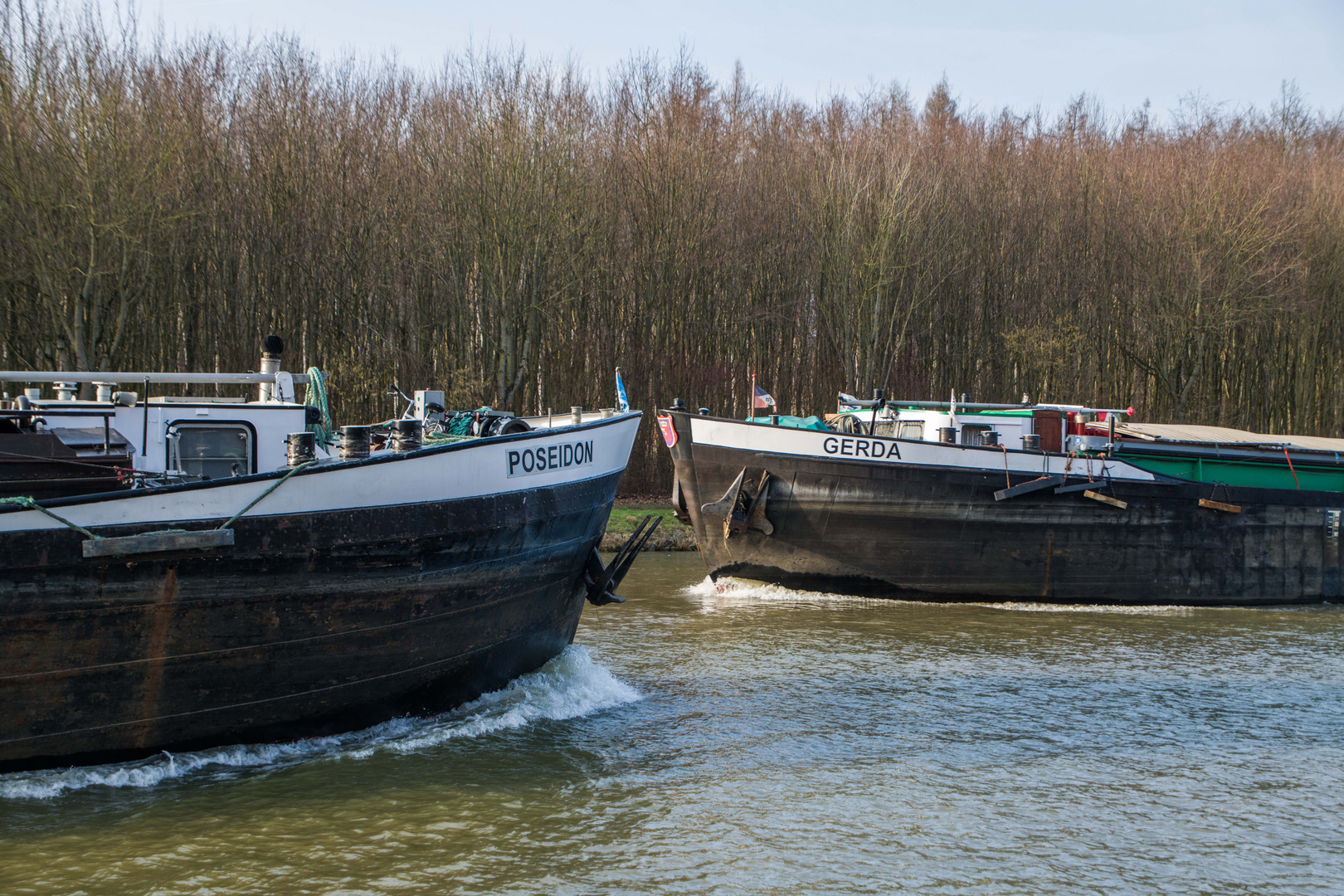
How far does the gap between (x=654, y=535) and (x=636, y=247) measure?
7.79 m

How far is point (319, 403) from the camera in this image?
9656 mm

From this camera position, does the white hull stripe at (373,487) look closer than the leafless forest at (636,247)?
Yes

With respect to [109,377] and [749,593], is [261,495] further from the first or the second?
[749,593]

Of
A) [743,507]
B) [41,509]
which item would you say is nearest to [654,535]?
[743,507]

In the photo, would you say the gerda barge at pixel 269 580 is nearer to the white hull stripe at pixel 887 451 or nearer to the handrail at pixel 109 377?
the handrail at pixel 109 377

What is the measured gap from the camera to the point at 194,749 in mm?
7043

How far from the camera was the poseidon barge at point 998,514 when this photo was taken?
1412 cm

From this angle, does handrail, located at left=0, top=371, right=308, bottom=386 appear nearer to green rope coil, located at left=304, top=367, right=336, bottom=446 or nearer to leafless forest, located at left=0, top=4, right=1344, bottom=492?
green rope coil, located at left=304, top=367, right=336, bottom=446

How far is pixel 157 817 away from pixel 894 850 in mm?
4475

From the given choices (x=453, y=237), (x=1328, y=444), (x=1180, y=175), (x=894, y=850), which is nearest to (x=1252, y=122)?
(x=1180, y=175)

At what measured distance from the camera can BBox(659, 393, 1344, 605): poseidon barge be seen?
46.3 feet

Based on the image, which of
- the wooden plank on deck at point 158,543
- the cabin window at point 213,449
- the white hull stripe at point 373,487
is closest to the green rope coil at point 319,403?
the cabin window at point 213,449

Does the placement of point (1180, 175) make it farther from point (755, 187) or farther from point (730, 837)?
point (730, 837)

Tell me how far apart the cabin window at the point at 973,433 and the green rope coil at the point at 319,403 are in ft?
30.9
